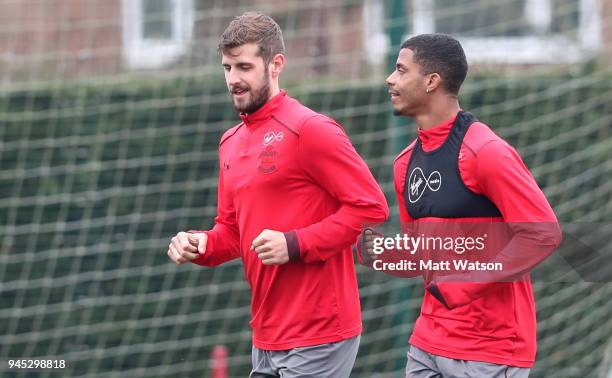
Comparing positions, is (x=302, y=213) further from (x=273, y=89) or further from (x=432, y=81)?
(x=432, y=81)

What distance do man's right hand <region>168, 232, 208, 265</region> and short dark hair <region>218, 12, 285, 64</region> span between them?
62 cm

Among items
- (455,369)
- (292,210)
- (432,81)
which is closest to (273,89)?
(292,210)

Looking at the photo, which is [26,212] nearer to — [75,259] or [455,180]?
[75,259]

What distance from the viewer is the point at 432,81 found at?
3564 mm

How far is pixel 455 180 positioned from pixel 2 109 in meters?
3.68

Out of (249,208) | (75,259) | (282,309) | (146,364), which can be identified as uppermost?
(249,208)

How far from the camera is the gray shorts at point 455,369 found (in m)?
3.37

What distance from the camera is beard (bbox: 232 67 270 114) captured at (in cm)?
Answer: 355

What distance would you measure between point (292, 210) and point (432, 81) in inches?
24.4

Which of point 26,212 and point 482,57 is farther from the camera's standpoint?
point 482,57

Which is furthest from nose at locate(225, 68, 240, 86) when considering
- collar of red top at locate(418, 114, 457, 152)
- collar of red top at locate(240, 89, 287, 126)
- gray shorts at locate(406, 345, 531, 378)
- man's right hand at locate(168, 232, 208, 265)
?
gray shorts at locate(406, 345, 531, 378)

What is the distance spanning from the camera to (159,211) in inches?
253

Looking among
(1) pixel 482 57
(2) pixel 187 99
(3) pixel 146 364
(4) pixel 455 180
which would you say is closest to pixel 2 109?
(2) pixel 187 99

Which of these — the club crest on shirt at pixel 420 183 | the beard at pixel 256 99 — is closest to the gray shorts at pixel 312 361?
the club crest on shirt at pixel 420 183
